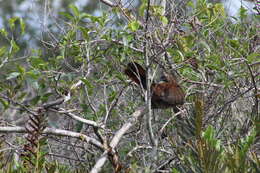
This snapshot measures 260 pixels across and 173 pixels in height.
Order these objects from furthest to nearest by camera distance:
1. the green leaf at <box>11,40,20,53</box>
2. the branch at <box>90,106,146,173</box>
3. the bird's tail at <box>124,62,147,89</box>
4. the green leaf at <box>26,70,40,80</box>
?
the bird's tail at <box>124,62,147,89</box>, the green leaf at <box>11,40,20,53</box>, the green leaf at <box>26,70,40,80</box>, the branch at <box>90,106,146,173</box>

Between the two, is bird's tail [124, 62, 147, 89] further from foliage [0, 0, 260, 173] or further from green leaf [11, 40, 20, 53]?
green leaf [11, 40, 20, 53]

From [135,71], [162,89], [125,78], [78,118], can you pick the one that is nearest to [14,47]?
[78,118]

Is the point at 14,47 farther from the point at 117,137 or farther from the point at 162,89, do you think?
the point at 162,89

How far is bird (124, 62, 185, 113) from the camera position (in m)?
2.97

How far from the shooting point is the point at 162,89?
10.2 feet

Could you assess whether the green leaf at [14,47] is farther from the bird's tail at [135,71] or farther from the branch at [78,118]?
the bird's tail at [135,71]

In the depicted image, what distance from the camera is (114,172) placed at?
95.0 inches

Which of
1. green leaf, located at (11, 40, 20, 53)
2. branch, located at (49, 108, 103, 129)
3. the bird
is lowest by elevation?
branch, located at (49, 108, 103, 129)

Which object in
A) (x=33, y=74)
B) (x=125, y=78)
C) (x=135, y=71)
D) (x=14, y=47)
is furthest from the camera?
(x=125, y=78)

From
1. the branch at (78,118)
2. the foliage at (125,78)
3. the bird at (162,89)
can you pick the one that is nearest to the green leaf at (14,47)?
the foliage at (125,78)

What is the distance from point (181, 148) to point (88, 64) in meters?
1.03

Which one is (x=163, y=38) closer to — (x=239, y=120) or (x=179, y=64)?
(x=179, y=64)

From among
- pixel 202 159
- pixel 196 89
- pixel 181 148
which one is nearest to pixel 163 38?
pixel 196 89

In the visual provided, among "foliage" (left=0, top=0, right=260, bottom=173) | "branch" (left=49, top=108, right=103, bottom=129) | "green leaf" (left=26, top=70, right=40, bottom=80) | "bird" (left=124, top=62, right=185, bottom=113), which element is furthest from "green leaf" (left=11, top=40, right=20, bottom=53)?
"bird" (left=124, top=62, right=185, bottom=113)
